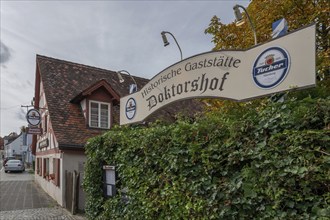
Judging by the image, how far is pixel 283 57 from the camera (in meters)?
3.68

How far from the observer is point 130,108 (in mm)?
6742

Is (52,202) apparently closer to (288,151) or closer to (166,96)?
(166,96)

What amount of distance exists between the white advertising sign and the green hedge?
1.35ft

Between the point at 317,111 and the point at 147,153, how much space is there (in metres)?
2.83

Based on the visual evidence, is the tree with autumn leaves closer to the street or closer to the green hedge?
the green hedge

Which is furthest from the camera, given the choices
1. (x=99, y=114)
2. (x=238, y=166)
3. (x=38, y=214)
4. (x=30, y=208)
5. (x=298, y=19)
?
(x=99, y=114)

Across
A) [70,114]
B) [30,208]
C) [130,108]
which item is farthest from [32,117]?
[130,108]

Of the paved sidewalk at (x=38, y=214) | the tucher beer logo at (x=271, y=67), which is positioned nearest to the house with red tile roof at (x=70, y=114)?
the paved sidewalk at (x=38, y=214)

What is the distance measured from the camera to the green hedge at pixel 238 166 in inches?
111

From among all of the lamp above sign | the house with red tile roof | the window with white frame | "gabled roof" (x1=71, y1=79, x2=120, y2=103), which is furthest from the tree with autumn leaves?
the lamp above sign

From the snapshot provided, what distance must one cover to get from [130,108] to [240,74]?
316 cm

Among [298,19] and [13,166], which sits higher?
[298,19]

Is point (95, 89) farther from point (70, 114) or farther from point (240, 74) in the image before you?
point (240, 74)

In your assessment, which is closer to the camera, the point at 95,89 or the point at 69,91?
the point at 95,89
